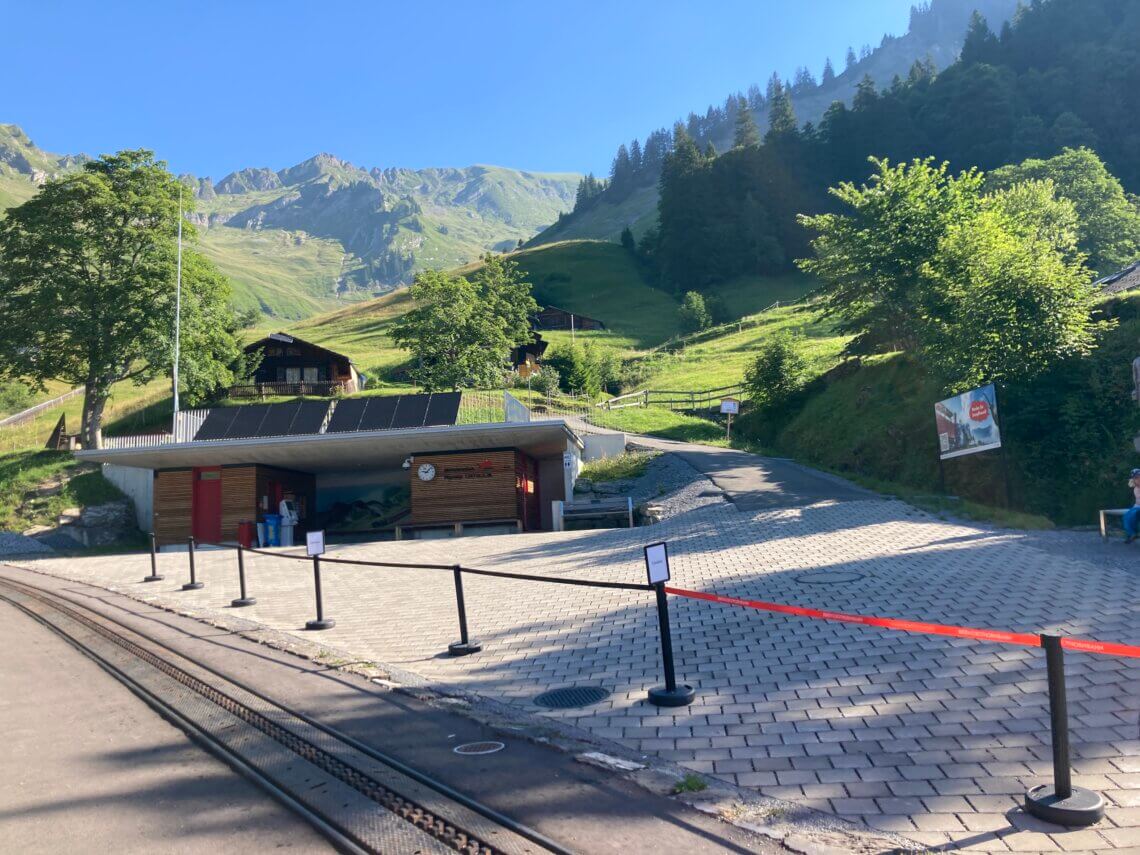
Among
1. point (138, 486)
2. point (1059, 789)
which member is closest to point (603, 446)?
point (138, 486)

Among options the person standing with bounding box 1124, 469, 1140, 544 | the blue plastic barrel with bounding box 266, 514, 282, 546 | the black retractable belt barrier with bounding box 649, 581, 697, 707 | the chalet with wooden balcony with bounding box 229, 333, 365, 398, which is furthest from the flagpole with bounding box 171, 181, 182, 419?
the person standing with bounding box 1124, 469, 1140, 544

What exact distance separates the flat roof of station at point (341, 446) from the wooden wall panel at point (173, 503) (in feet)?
1.23

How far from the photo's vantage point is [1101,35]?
111m

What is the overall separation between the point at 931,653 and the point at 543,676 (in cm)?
363

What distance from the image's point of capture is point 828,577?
34.5ft

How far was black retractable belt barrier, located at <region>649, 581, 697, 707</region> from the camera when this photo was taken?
5879 millimetres

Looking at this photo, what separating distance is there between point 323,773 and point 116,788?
1.33 m

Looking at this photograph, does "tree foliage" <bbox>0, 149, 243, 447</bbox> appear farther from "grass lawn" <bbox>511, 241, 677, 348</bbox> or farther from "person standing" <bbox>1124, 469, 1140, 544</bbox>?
"grass lawn" <bbox>511, 241, 677, 348</bbox>

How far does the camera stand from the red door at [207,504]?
2342 centimetres

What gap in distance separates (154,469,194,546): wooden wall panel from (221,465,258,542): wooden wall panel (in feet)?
3.99

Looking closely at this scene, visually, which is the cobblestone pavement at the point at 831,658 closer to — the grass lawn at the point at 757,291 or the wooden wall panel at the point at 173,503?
the wooden wall panel at the point at 173,503

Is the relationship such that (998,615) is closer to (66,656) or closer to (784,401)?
(66,656)

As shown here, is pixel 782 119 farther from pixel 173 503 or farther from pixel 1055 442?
pixel 173 503

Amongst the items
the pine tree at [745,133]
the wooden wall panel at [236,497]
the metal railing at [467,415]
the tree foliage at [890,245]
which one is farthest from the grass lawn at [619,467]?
the pine tree at [745,133]
